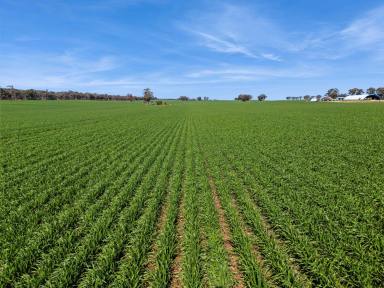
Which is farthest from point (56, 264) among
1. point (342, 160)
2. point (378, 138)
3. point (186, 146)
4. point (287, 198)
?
point (378, 138)

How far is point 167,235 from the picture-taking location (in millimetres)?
6789

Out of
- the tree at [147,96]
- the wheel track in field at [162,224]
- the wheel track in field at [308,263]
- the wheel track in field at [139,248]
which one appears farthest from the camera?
the tree at [147,96]

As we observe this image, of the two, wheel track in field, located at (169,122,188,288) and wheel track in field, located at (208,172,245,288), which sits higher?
wheel track in field, located at (208,172,245,288)

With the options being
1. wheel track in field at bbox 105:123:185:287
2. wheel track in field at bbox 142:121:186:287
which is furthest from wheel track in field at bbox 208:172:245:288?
wheel track in field at bbox 105:123:185:287

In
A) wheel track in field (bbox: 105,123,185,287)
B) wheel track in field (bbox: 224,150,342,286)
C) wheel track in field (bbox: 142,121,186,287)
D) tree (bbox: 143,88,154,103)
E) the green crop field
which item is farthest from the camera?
tree (bbox: 143,88,154,103)

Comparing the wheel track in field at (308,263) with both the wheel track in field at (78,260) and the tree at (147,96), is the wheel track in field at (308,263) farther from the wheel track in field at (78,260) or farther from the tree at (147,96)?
the tree at (147,96)

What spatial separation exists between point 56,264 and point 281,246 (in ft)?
16.9

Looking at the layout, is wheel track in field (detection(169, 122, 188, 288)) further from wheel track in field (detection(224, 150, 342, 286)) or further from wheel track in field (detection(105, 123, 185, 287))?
wheel track in field (detection(224, 150, 342, 286))

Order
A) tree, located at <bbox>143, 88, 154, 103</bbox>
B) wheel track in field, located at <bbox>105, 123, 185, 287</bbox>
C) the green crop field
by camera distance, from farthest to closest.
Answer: tree, located at <bbox>143, 88, 154, 103</bbox>, the green crop field, wheel track in field, located at <bbox>105, 123, 185, 287</bbox>

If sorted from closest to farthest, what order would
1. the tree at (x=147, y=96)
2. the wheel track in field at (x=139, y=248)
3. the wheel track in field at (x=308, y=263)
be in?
1. the wheel track in field at (x=308, y=263)
2. the wheel track in field at (x=139, y=248)
3. the tree at (x=147, y=96)

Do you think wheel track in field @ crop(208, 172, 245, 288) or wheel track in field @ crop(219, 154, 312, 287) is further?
wheel track in field @ crop(208, 172, 245, 288)

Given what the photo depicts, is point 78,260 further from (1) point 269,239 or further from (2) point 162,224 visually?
(1) point 269,239

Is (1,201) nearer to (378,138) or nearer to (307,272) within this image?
(307,272)

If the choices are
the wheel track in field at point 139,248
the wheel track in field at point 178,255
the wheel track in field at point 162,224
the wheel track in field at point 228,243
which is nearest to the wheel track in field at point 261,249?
the wheel track in field at point 228,243
